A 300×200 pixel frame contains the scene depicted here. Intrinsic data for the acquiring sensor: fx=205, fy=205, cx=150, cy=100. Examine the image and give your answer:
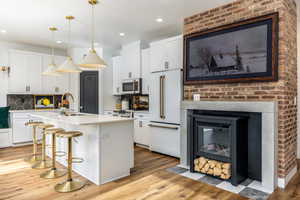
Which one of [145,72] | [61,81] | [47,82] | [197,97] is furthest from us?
[61,81]

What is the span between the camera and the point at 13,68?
5586 mm

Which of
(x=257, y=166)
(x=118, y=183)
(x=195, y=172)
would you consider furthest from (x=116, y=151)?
(x=257, y=166)

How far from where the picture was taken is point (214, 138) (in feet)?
11.0

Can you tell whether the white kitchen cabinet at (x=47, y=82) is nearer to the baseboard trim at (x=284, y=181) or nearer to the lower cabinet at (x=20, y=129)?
the lower cabinet at (x=20, y=129)

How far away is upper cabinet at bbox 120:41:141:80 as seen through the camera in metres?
5.64

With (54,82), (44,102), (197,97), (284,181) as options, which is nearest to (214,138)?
(197,97)

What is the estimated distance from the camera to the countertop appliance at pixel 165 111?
4.16 meters

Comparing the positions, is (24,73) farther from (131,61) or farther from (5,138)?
(131,61)

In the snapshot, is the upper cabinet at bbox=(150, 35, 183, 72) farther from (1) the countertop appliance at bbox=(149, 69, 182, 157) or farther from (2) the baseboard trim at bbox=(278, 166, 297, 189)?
(2) the baseboard trim at bbox=(278, 166, 297, 189)

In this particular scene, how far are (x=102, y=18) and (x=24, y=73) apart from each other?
3.20 meters

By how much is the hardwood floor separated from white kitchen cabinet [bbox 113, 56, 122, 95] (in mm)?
3173

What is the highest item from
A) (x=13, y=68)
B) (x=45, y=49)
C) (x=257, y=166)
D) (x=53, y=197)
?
(x=45, y=49)

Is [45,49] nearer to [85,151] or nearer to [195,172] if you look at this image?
[85,151]

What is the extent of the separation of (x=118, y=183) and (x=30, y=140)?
3.88 meters
